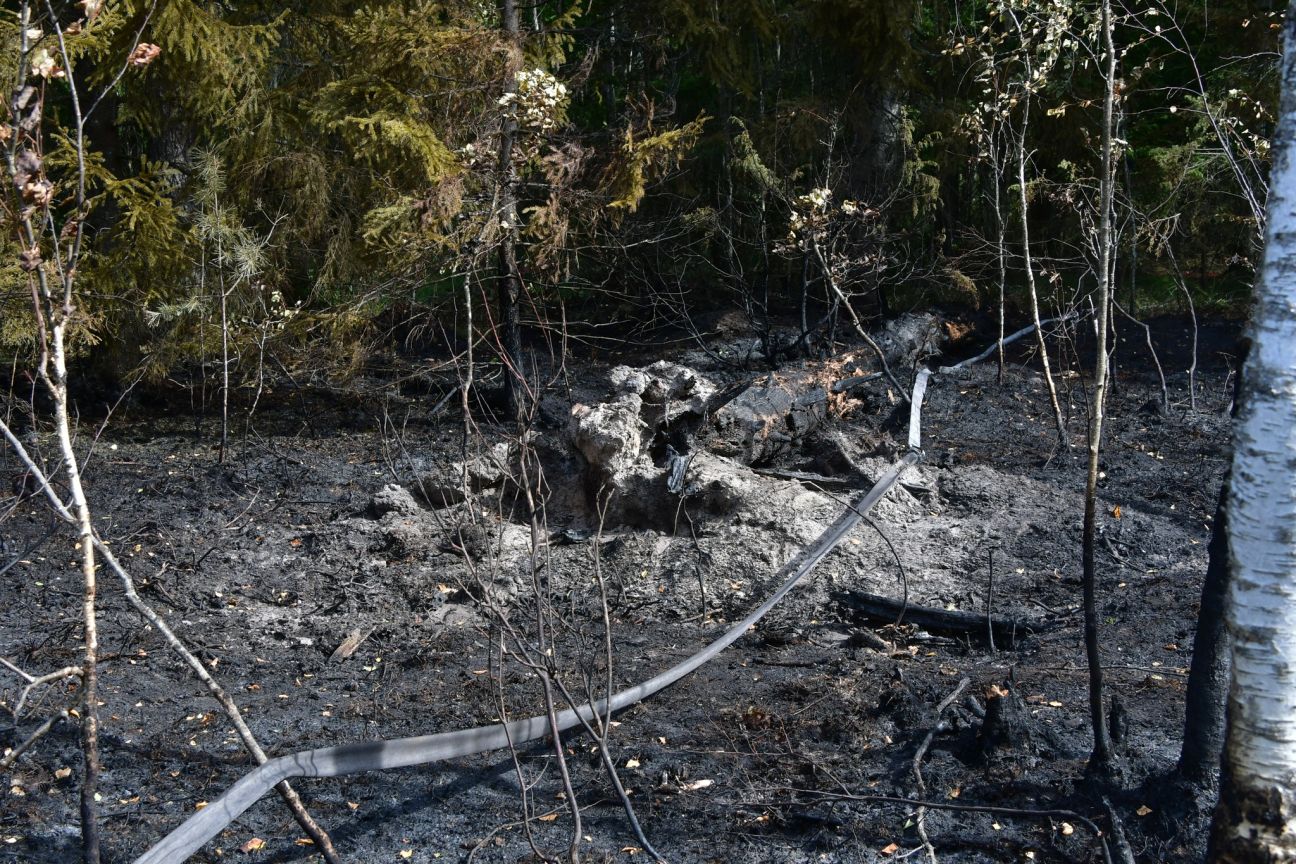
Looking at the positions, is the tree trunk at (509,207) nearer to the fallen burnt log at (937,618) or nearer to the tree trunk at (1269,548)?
the fallen burnt log at (937,618)

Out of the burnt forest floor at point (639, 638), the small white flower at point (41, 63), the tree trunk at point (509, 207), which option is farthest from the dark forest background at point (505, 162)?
the small white flower at point (41, 63)

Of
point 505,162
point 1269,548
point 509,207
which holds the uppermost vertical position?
point 505,162

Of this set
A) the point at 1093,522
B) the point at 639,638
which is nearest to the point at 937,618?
the point at 639,638

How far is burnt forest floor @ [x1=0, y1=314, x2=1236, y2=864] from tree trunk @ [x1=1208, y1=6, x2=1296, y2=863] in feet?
2.62

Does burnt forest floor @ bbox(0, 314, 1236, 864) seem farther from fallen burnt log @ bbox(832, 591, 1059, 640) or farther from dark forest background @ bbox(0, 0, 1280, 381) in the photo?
dark forest background @ bbox(0, 0, 1280, 381)

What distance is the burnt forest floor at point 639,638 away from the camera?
154 inches

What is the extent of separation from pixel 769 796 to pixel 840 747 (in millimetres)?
482

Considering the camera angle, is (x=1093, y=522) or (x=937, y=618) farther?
(x=937, y=618)

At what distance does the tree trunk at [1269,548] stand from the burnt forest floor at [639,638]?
0.80 meters

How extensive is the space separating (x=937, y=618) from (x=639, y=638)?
1644 millimetres

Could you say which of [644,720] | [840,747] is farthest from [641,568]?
[840,747]

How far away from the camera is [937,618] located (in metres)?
5.86

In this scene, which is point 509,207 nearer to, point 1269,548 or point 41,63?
point 41,63

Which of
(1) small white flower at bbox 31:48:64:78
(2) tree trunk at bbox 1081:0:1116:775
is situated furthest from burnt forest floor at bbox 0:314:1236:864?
(1) small white flower at bbox 31:48:64:78
